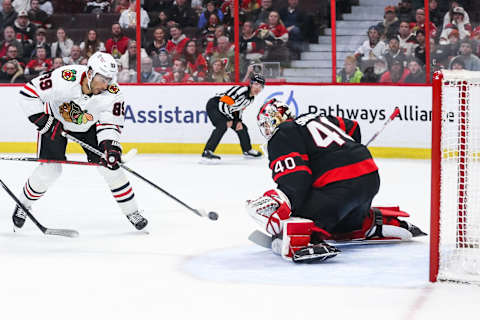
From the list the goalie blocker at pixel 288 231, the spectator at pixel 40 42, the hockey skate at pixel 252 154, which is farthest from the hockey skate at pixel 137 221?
the spectator at pixel 40 42

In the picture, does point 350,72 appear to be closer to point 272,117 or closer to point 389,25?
point 389,25

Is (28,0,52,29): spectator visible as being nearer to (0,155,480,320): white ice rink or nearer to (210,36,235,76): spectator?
(210,36,235,76): spectator

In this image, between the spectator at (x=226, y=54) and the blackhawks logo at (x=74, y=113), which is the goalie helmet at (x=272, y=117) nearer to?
the blackhawks logo at (x=74, y=113)

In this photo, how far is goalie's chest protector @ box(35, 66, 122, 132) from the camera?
4547 mm

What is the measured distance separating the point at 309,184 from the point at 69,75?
1539 millimetres

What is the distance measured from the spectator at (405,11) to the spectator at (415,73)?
442 millimetres

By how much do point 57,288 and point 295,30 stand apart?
600 centimetres

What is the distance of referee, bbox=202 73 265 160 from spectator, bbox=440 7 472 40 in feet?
6.20

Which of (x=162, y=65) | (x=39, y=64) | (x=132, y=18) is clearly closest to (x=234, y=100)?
(x=162, y=65)

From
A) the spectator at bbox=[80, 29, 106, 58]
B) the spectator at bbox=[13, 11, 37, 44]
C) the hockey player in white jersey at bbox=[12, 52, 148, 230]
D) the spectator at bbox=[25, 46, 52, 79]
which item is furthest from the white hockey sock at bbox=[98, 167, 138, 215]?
the spectator at bbox=[13, 11, 37, 44]

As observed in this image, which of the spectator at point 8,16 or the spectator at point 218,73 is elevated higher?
the spectator at point 8,16

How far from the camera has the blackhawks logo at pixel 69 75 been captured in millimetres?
4543

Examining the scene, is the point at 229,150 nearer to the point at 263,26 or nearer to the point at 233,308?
the point at 263,26

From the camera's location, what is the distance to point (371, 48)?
866 centimetres
